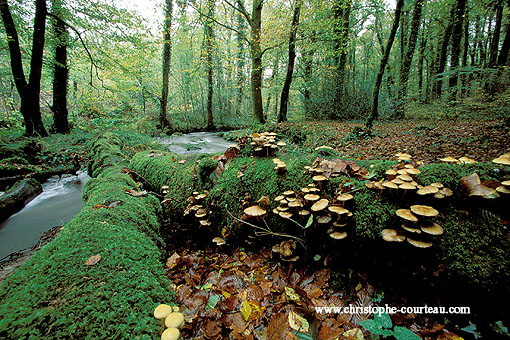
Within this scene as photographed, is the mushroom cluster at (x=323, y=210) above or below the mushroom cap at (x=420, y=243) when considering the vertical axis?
above

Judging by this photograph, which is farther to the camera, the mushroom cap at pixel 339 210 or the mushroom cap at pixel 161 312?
the mushroom cap at pixel 339 210

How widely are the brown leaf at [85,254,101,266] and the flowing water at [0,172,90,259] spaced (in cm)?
308

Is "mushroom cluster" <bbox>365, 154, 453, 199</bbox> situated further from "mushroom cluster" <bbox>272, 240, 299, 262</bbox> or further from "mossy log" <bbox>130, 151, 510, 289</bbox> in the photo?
"mushroom cluster" <bbox>272, 240, 299, 262</bbox>

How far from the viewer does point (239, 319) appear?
1.65 metres

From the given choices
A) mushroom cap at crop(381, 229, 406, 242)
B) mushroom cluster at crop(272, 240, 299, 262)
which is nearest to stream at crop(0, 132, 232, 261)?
mushroom cluster at crop(272, 240, 299, 262)

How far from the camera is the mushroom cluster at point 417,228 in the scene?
1.44m

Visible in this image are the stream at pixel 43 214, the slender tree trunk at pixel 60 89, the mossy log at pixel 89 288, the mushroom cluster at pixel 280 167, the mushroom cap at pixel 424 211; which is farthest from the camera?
the slender tree trunk at pixel 60 89

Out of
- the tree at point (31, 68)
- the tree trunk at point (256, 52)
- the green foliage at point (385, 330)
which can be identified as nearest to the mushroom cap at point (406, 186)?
the green foliage at point (385, 330)

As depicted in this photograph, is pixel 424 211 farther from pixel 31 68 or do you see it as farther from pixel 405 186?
pixel 31 68

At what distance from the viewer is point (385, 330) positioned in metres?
1.27

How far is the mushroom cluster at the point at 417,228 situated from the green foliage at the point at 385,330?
0.53 m

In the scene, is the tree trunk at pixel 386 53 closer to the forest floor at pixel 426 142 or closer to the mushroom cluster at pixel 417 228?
the forest floor at pixel 426 142

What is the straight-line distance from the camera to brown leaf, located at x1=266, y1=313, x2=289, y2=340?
4.76ft

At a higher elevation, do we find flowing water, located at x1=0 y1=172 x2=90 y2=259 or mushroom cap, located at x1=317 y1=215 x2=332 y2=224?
mushroom cap, located at x1=317 y1=215 x2=332 y2=224
